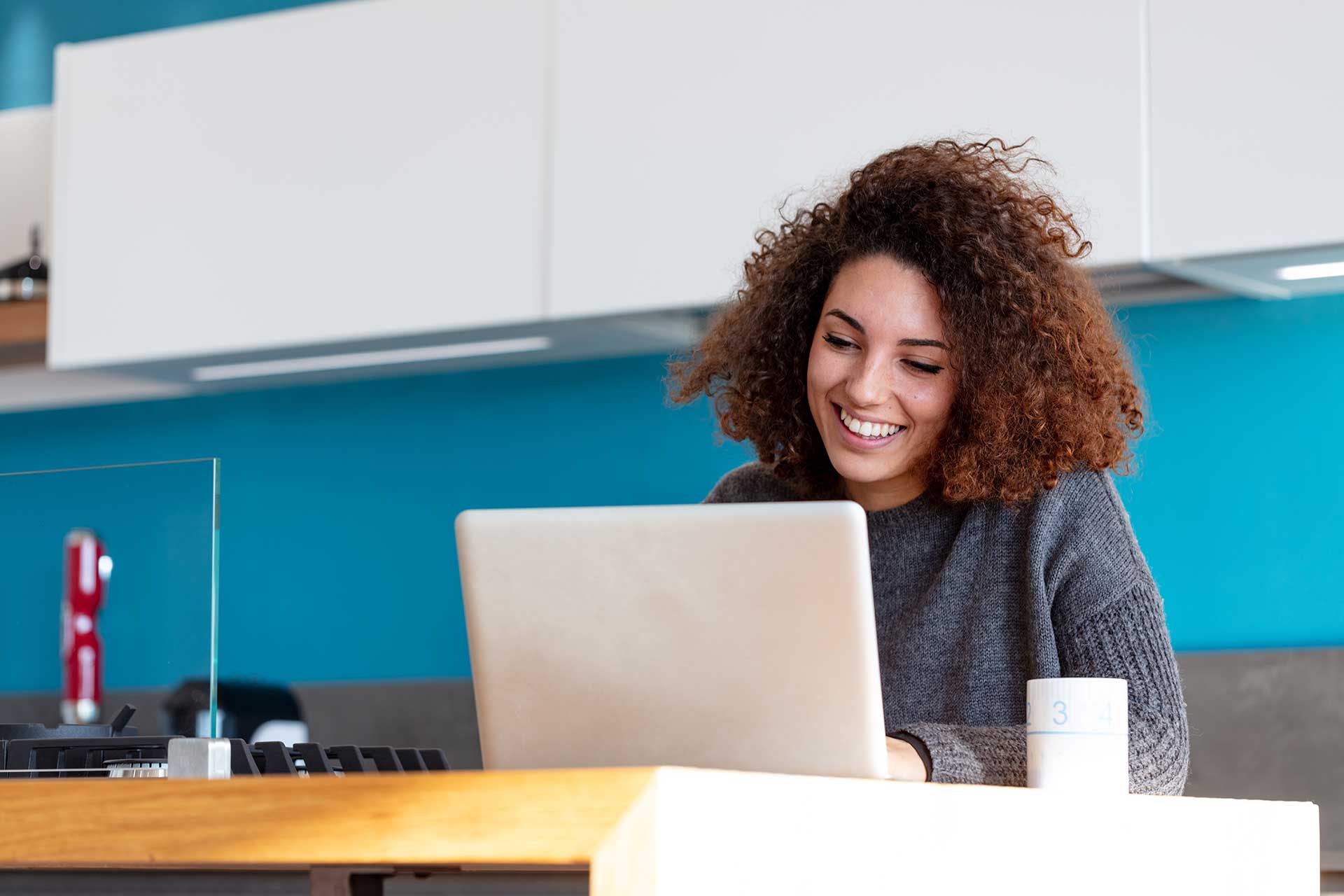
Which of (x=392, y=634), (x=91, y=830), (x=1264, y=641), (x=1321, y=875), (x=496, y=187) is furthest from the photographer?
(x=392, y=634)

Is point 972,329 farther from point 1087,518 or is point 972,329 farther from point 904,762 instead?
point 904,762

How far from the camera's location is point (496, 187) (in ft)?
9.21

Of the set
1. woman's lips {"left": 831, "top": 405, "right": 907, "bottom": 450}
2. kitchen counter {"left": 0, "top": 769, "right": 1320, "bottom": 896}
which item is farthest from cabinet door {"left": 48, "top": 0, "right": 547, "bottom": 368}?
kitchen counter {"left": 0, "top": 769, "right": 1320, "bottom": 896}

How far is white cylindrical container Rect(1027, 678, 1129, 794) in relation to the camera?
3.88 feet

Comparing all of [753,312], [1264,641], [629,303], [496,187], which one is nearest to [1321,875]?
[1264,641]

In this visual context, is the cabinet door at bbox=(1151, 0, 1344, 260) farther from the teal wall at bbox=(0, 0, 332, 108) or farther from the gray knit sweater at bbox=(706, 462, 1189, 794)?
the teal wall at bbox=(0, 0, 332, 108)

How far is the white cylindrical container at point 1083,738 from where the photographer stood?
1.18m

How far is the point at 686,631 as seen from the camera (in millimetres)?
1057

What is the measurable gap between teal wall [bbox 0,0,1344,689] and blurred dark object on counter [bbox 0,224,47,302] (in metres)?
0.36

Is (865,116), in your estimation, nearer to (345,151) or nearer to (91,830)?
(345,151)

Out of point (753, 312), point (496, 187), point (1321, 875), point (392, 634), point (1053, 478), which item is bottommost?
point (1321, 875)

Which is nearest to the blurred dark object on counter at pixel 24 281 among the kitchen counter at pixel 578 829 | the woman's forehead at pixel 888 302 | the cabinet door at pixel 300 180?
the cabinet door at pixel 300 180

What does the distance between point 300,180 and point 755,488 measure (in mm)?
1273

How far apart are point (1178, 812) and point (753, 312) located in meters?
0.98
